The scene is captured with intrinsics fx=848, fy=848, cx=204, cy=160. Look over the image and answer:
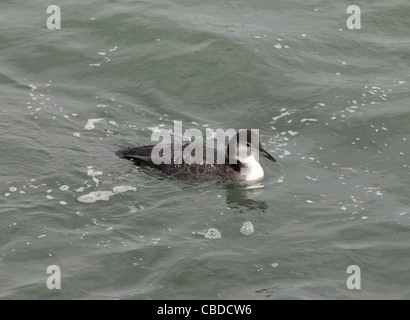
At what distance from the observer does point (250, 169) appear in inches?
536

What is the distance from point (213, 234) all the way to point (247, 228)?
57 cm

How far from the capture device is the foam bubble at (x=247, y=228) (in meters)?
12.1

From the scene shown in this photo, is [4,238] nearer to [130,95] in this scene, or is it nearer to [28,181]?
[28,181]

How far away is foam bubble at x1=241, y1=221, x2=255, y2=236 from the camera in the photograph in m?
12.1

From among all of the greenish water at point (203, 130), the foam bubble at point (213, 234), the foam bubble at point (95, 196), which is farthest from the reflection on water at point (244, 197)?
the foam bubble at point (95, 196)

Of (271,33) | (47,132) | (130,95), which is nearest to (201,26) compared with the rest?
(271,33)

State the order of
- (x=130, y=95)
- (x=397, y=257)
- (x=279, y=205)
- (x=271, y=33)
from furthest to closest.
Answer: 1. (x=271, y=33)
2. (x=130, y=95)
3. (x=279, y=205)
4. (x=397, y=257)

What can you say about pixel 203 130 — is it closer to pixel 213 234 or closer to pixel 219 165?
pixel 219 165

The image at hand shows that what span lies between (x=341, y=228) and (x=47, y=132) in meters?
5.40

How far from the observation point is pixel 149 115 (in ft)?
50.2

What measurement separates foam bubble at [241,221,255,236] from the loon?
4.53 ft

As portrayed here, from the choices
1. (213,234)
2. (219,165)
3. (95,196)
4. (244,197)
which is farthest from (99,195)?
(244,197)
